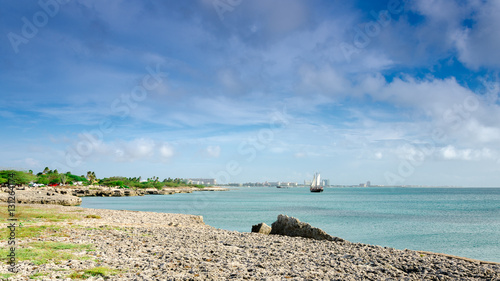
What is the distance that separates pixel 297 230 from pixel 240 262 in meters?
9.75

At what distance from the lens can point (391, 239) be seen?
33.8 metres

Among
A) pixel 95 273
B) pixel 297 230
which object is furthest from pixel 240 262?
pixel 297 230

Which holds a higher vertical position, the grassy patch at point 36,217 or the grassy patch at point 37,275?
the grassy patch at point 37,275

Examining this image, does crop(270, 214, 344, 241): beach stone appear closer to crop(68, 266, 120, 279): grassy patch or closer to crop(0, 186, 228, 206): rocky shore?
crop(68, 266, 120, 279): grassy patch

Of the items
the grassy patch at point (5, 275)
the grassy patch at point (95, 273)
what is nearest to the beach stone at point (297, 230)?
the grassy patch at point (95, 273)

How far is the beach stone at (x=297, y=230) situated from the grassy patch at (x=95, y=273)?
13048 millimetres

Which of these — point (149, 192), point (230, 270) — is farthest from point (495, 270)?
point (149, 192)

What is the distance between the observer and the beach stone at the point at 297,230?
20.4 m

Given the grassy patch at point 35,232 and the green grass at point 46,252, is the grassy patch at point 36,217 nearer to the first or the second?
the grassy patch at point 35,232

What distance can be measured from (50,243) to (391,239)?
30584 millimetres

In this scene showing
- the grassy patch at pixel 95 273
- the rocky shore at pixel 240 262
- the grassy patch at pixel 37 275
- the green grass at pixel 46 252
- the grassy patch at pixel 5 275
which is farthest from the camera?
the green grass at pixel 46 252

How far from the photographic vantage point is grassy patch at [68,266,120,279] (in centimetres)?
994

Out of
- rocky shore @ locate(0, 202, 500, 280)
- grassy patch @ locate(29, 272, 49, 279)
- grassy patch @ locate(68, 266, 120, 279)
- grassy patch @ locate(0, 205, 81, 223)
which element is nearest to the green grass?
rocky shore @ locate(0, 202, 500, 280)

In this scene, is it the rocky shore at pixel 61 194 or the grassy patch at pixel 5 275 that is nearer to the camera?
the grassy patch at pixel 5 275
